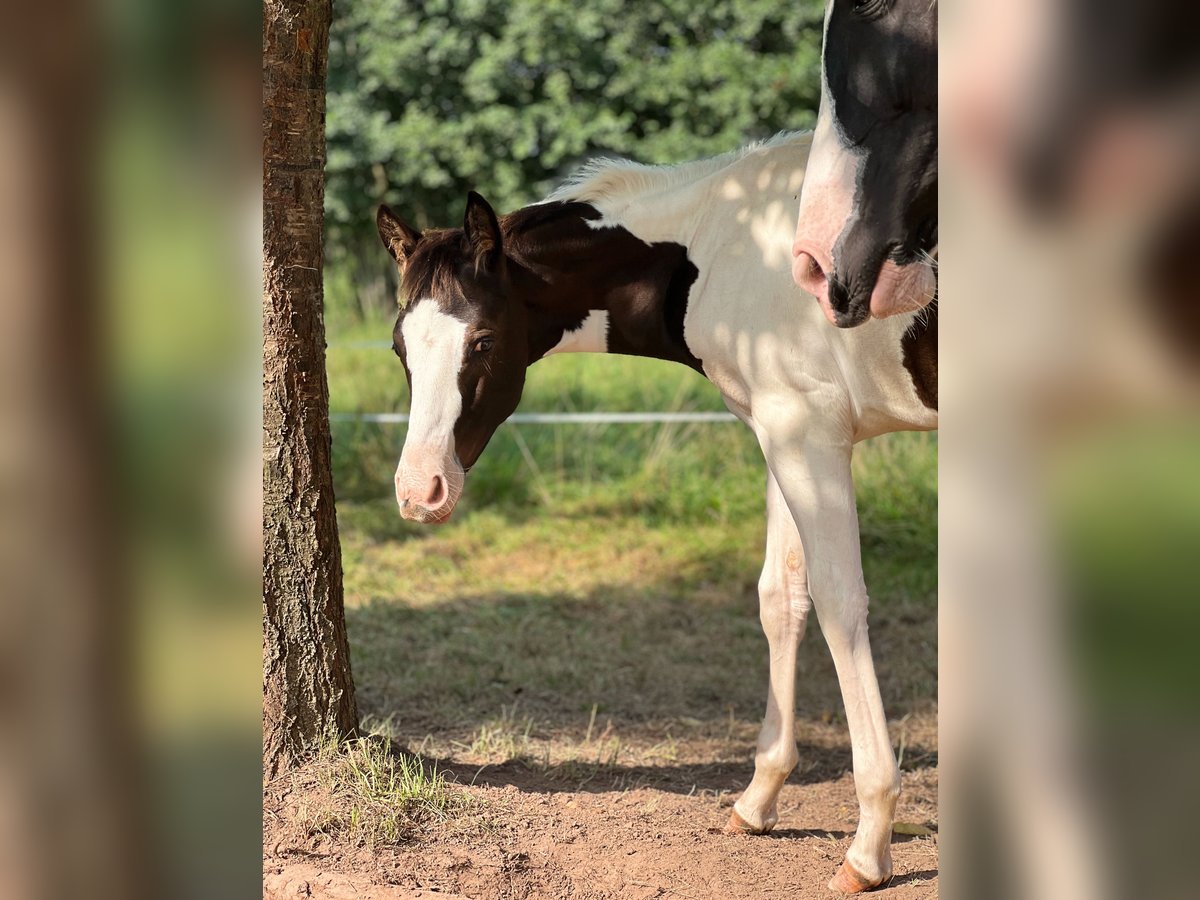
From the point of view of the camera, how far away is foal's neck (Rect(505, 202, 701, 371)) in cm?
347

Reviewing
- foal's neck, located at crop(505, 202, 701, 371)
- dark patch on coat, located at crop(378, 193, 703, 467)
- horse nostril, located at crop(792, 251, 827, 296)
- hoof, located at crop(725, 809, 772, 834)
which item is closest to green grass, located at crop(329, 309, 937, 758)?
hoof, located at crop(725, 809, 772, 834)

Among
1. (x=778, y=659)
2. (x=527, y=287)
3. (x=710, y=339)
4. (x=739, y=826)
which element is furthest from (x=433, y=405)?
(x=739, y=826)

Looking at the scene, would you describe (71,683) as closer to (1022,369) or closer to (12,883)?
(12,883)

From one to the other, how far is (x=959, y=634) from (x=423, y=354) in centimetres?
218

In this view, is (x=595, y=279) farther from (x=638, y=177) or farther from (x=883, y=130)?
(x=883, y=130)

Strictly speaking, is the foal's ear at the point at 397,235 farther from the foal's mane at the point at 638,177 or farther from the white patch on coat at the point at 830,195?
the white patch on coat at the point at 830,195

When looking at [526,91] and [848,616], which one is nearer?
[848,616]

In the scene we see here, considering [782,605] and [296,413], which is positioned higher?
[296,413]

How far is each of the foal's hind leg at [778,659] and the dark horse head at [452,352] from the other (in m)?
0.95

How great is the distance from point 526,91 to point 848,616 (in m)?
11.6

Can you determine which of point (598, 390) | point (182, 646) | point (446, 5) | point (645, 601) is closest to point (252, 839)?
point (182, 646)

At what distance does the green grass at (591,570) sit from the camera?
201 inches

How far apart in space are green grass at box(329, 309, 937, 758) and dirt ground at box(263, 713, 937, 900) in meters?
0.51

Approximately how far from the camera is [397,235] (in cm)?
348
